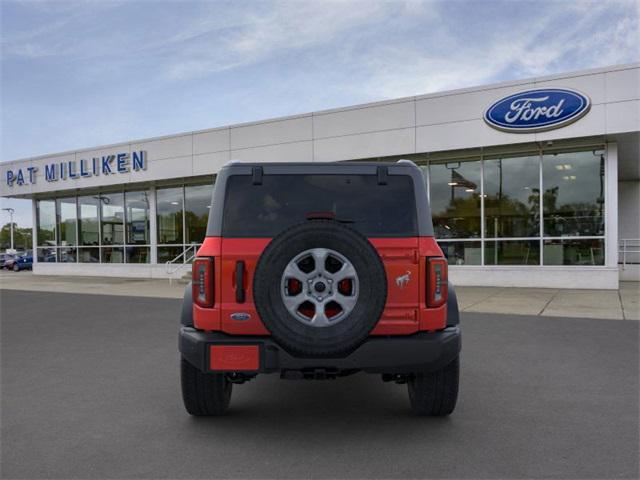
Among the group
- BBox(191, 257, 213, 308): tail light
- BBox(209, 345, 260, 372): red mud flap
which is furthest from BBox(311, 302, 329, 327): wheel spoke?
BBox(191, 257, 213, 308): tail light

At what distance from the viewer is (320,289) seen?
3145 mm

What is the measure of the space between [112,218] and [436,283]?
2263 cm

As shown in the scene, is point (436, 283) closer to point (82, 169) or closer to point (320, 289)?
point (320, 289)

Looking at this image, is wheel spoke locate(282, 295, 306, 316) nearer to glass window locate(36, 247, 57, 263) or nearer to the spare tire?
the spare tire

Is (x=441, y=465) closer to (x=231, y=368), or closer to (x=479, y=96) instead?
(x=231, y=368)

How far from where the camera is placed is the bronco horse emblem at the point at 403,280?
3352 mm

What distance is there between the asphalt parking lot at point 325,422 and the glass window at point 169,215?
14.9m

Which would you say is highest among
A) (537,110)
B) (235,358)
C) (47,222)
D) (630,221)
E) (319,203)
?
(537,110)

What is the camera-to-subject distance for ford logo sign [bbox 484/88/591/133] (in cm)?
1297

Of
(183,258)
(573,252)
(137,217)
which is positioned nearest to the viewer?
(573,252)

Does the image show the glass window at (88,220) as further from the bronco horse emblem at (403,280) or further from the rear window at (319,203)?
the bronco horse emblem at (403,280)

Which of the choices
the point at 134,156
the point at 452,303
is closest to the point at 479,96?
the point at 452,303

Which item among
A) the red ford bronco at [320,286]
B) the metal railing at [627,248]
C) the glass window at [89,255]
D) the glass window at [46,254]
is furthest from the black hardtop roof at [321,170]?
the glass window at [46,254]

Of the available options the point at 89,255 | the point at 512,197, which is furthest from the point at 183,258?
the point at 512,197
